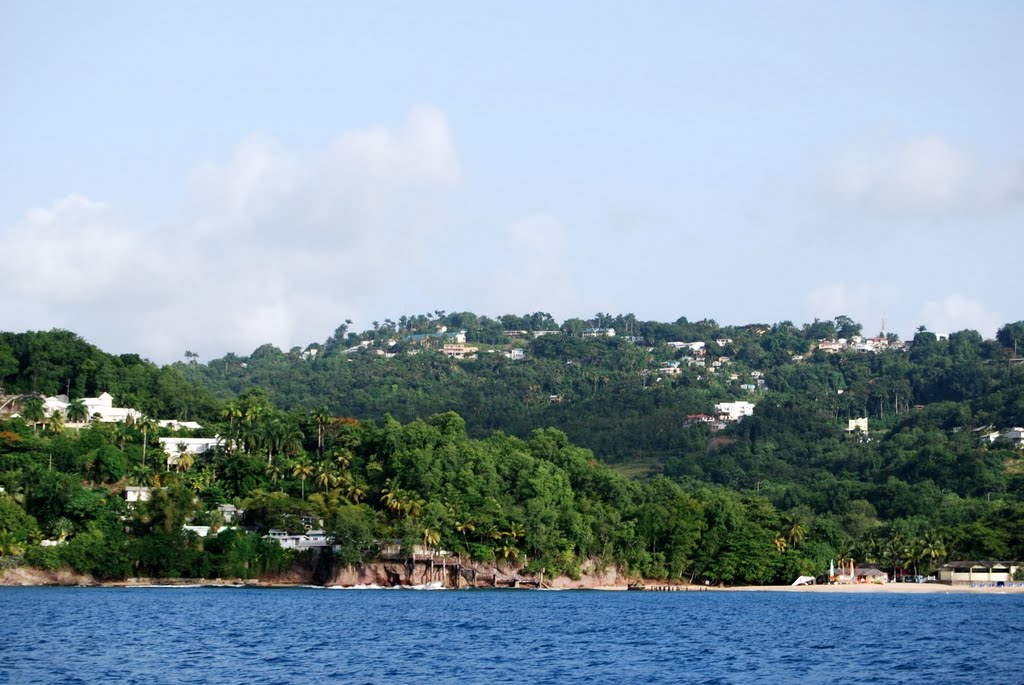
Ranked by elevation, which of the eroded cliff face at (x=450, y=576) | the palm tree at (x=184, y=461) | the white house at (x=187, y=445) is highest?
the white house at (x=187, y=445)

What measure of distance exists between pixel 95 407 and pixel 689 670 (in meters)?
102

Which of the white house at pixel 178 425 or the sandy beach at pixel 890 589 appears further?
the white house at pixel 178 425

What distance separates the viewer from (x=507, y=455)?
433 feet

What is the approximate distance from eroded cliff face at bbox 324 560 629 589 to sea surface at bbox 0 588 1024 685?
13198 millimetres

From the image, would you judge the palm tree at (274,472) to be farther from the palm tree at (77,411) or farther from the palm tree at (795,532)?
the palm tree at (795,532)

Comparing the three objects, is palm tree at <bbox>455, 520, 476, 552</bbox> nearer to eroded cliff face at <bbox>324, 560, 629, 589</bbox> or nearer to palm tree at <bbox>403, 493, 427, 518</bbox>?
eroded cliff face at <bbox>324, 560, 629, 589</bbox>

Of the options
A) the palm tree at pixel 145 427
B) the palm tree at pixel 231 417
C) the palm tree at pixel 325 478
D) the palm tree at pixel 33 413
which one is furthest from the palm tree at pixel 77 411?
the palm tree at pixel 325 478

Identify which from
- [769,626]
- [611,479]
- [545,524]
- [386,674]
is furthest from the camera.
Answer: [611,479]

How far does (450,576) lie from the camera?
120312mm

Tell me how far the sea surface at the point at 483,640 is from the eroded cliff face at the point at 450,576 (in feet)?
43.3

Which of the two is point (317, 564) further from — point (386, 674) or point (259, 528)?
point (386, 674)

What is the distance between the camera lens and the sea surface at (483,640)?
177ft

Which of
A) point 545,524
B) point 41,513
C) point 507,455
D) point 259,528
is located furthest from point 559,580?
point 41,513

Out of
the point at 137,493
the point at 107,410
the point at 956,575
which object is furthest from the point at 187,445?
the point at 956,575
